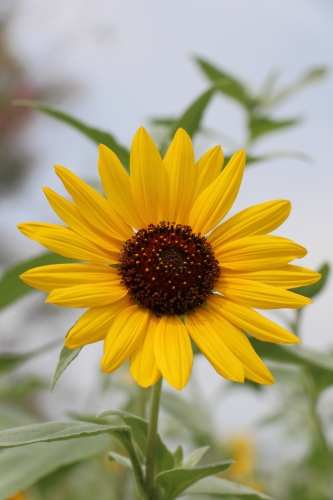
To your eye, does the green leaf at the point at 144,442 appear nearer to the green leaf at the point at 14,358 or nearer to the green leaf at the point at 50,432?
the green leaf at the point at 50,432

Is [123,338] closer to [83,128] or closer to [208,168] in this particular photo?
[208,168]

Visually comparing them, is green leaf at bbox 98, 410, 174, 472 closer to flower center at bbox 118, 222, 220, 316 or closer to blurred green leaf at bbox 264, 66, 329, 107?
flower center at bbox 118, 222, 220, 316

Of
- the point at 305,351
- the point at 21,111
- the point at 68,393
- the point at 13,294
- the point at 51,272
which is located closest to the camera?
the point at 51,272

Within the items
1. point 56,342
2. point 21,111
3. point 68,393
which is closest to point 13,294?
point 56,342

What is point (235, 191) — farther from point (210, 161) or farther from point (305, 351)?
point (305, 351)

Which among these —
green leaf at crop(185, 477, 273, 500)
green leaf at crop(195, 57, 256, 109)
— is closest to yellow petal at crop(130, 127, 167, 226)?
green leaf at crop(185, 477, 273, 500)

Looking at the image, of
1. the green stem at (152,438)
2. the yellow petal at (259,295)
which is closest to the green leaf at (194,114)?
the yellow petal at (259,295)
